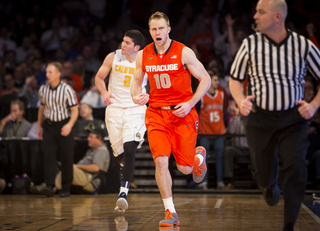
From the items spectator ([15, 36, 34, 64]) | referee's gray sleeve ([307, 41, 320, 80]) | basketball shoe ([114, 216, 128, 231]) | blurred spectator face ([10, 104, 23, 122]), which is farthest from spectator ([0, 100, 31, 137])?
referee's gray sleeve ([307, 41, 320, 80])

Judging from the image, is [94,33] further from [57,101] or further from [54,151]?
[54,151]

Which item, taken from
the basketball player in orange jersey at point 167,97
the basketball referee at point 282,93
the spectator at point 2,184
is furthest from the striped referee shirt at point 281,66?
the spectator at point 2,184

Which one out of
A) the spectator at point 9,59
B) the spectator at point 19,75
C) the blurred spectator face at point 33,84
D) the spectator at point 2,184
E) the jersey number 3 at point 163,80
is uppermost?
the spectator at point 9,59

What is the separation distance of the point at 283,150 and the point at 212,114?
4802 mm

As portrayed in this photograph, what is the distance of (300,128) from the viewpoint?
10.6ft

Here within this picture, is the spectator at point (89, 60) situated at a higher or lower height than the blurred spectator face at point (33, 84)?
higher

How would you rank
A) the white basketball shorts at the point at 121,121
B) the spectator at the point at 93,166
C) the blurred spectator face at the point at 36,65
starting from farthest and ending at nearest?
1. the blurred spectator face at the point at 36,65
2. the spectator at the point at 93,166
3. the white basketball shorts at the point at 121,121

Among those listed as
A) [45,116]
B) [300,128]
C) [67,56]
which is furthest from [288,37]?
[67,56]

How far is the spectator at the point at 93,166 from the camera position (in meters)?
7.60

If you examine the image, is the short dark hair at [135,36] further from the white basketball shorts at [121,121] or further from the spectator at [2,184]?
the spectator at [2,184]

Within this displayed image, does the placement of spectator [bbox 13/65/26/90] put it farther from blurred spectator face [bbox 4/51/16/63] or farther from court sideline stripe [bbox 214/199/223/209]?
court sideline stripe [bbox 214/199/223/209]

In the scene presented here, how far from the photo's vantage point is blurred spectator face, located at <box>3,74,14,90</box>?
981 centimetres

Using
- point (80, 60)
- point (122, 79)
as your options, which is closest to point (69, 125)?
point (122, 79)

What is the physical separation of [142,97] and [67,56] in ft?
24.7
